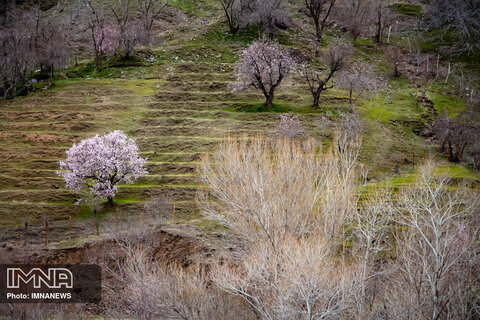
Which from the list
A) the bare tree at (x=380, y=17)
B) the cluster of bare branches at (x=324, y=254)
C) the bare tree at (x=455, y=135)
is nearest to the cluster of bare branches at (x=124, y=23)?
the bare tree at (x=380, y=17)

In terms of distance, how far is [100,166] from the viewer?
45.0 m

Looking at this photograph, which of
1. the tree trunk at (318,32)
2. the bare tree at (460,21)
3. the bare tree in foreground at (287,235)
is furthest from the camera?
the tree trunk at (318,32)

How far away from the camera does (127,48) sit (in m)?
78.6

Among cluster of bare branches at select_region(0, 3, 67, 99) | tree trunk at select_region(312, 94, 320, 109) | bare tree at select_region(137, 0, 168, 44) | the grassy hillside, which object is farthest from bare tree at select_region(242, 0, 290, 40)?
cluster of bare branches at select_region(0, 3, 67, 99)

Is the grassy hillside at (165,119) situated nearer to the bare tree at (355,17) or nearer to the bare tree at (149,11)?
the bare tree at (355,17)

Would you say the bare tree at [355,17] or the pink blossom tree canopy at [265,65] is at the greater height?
the bare tree at [355,17]

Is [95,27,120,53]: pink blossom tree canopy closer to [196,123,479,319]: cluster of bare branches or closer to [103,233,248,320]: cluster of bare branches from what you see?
[196,123,479,319]: cluster of bare branches

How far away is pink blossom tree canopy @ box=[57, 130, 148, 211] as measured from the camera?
45000 mm

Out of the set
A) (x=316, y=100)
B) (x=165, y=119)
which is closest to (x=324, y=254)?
(x=165, y=119)

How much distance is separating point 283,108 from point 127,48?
31814mm

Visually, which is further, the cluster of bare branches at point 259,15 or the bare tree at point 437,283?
the cluster of bare branches at point 259,15

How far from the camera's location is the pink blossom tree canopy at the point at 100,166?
45000mm

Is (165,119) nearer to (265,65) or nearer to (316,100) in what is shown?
(265,65)

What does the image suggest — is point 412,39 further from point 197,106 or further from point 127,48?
point 127,48
